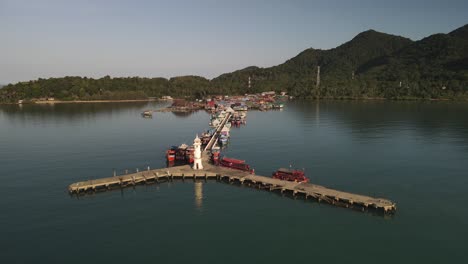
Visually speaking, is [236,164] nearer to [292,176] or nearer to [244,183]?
[244,183]

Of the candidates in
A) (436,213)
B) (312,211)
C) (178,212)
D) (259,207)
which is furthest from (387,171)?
(178,212)

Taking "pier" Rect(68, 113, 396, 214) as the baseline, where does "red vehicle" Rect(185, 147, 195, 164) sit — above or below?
above

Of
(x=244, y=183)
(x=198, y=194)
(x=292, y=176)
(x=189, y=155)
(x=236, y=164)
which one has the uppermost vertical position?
(x=189, y=155)

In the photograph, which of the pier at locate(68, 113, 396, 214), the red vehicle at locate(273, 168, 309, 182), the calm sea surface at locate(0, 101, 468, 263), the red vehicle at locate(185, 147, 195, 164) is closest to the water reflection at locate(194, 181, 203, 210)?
the calm sea surface at locate(0, 101, 468, 263)

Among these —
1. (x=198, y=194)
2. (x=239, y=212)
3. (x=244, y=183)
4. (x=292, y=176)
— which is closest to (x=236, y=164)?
(x=244, y=183)

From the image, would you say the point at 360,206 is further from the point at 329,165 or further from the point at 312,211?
Answer: the point at 329,165

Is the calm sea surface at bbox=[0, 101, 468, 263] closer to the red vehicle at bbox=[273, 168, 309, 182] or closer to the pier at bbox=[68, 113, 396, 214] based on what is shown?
the pier at bbox=[68, 113, 396, 214]
